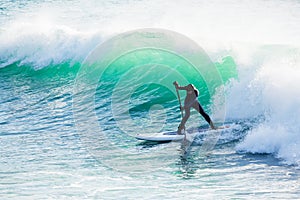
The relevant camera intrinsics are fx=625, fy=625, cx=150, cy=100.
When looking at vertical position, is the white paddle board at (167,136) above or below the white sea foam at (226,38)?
below

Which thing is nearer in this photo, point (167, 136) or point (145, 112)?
point (167, 136)

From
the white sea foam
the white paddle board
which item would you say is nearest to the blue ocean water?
the white sea foam

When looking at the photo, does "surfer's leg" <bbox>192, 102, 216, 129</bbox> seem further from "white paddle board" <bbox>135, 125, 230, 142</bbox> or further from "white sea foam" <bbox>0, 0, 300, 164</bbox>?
"white sea foam" <bbox>0, 0, 300, 164</bbox>

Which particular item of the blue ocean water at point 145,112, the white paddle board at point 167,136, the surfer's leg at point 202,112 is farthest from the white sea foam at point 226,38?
the white paddle board at point 167,136

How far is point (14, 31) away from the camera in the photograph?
25953 millimetres

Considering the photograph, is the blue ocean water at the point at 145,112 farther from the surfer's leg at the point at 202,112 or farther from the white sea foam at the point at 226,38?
the surfer's leg at the point at 202,112

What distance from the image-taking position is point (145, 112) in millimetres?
15852

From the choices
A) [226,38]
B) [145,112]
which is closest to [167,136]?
[145,112]

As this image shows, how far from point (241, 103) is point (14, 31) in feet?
44.9

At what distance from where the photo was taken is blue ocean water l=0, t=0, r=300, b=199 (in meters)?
10.0

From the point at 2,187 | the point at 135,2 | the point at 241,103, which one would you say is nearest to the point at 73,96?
the point at 241,103

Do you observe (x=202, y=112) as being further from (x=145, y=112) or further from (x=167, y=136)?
(x=145, y=112)

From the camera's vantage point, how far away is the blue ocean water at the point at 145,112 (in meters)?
10.0

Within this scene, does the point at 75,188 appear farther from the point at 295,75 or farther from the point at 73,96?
the point at 73,96
